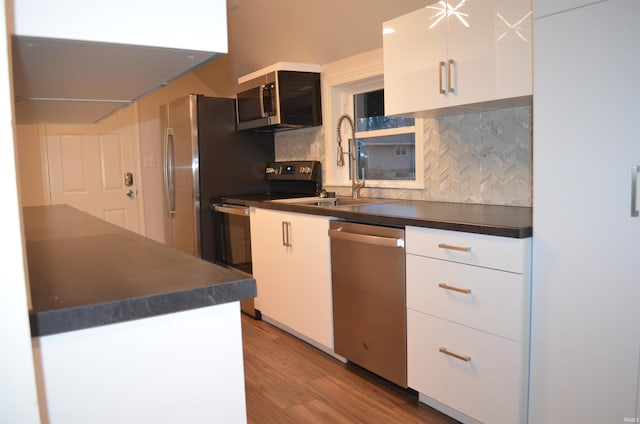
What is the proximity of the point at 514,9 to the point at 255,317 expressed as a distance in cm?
266

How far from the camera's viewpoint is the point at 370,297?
95.3 inches

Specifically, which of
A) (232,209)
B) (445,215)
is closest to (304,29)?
(232,209)

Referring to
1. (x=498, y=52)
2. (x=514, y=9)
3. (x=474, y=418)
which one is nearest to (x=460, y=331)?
(x=474, y=418)

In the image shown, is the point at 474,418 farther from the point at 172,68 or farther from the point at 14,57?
the point at 14,57

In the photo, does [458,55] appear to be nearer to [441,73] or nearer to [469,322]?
[441,73]

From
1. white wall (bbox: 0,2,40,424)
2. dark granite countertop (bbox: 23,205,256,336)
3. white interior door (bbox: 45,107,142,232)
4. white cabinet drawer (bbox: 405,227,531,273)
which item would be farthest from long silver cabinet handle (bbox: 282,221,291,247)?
white interior door (bbox: 45,107,142,232)

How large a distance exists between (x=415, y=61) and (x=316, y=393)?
1749 millimetres

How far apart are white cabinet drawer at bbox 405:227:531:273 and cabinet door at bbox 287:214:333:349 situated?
2.29ft

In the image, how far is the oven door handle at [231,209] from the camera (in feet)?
12.0

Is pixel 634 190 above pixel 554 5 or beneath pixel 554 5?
beneath

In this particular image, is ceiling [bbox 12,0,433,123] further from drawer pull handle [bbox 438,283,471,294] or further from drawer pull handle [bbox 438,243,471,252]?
drawer pull handle [bbox 438,283,471,294]

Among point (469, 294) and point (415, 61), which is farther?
point (415, 61)

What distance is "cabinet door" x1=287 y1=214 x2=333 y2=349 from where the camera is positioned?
274 centimetres

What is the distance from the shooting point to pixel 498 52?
6.67 feet
